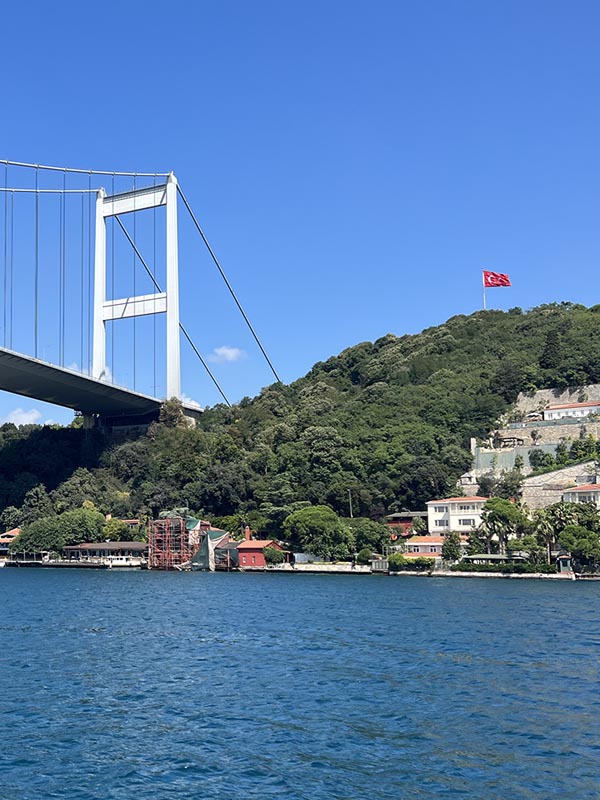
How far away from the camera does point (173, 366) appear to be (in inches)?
2012

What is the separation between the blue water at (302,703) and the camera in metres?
9.19

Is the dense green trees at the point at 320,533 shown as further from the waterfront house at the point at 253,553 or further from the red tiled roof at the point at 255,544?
the waterfront house at the point at 253,553

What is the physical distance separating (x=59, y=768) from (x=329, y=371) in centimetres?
6203

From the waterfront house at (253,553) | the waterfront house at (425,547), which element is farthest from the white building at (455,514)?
the waterfront house at (253,553)

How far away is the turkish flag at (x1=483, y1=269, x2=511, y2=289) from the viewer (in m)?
57.0

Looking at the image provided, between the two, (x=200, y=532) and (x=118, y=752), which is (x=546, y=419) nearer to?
(x=200, y=532)

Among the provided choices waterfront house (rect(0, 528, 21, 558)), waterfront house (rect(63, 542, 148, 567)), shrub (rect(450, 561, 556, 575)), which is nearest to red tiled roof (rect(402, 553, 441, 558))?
shrub (rect(450, 561, 556, 575))

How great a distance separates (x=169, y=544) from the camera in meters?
45.7

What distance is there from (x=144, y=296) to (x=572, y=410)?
24108 mm

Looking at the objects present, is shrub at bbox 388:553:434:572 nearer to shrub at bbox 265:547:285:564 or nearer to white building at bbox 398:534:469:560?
white building at bbox 398:534:469:560

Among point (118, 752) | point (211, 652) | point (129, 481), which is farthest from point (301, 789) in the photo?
point (129, 481)

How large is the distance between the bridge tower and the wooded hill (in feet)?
15.3

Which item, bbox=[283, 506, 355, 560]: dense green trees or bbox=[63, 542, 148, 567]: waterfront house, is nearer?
bbox=[283, 506, 355, 560]: dense green trees

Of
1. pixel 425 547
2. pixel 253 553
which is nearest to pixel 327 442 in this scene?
pixel 253 553
